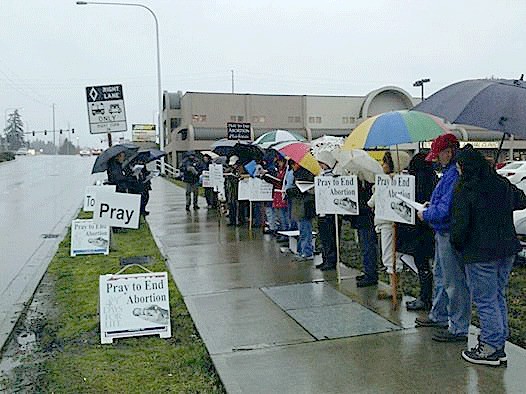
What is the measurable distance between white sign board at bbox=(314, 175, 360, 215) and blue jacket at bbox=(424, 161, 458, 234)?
2.16 meters

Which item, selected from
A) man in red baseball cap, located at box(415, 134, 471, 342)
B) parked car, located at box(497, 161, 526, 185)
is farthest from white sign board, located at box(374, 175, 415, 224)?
parked car, located at box(497, 161, 526, 185)

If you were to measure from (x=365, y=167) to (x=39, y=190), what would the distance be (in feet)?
77.3

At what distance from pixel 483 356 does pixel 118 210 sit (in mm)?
5577

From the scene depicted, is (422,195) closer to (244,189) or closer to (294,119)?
(244,189)

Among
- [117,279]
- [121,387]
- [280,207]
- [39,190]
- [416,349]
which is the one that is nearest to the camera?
[121,387]

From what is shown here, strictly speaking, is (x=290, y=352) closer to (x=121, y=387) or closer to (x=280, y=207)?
(x=121, y=387)

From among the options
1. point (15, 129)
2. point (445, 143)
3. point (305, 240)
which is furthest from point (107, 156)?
point (15, 129)

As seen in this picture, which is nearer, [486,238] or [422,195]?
[486,238]

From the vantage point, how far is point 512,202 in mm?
4988

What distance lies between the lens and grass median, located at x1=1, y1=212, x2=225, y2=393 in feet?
16.2

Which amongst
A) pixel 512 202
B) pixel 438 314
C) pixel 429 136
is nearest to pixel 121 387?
pixel 438 314

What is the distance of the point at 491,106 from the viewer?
5055 millimetres

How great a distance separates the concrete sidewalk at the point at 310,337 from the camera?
15.8ft

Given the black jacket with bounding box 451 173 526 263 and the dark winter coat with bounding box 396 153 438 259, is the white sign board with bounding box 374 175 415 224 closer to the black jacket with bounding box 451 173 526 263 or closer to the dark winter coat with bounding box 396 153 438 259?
the dark winter coat with bounding box 396 153 438 259
